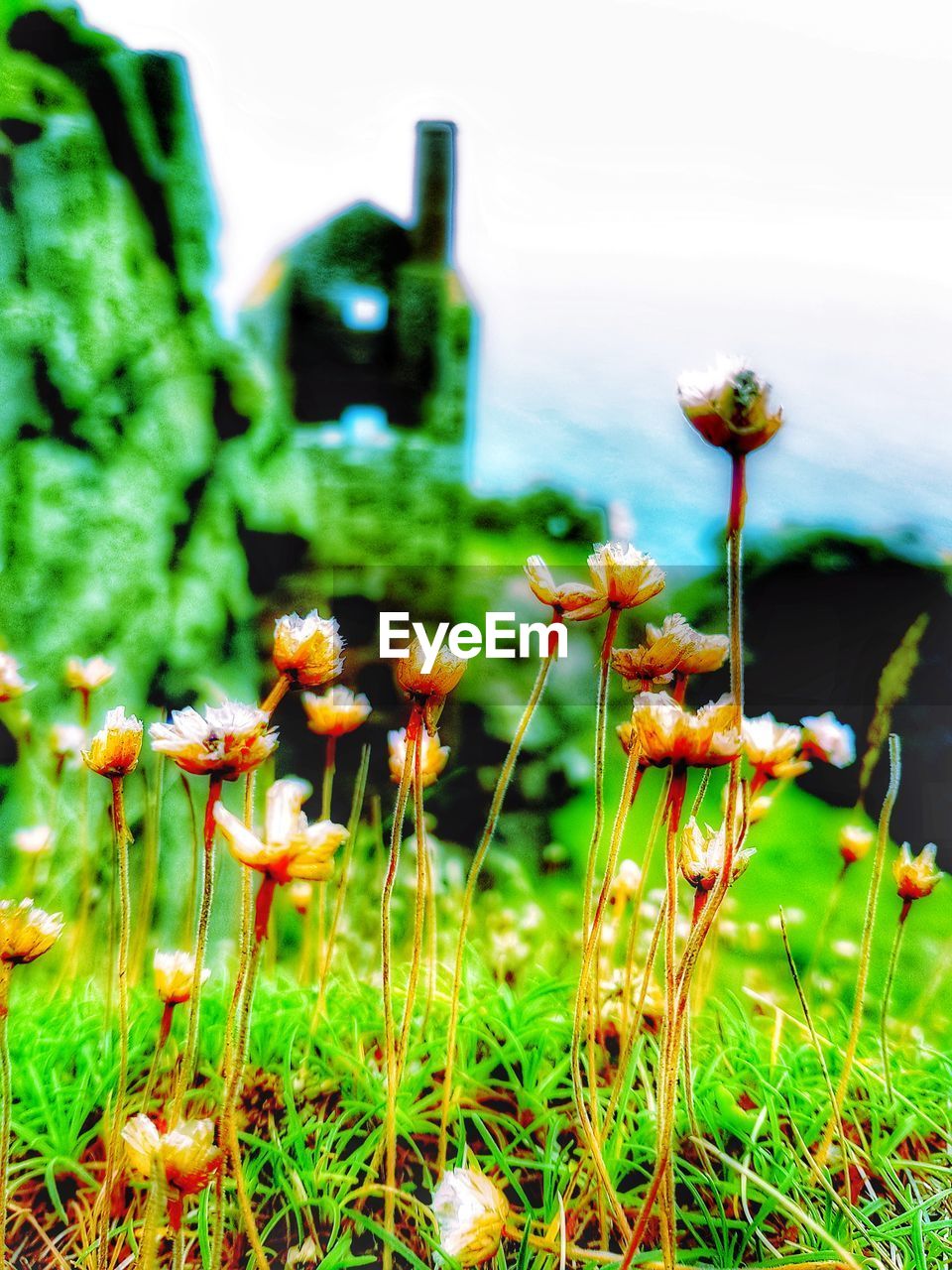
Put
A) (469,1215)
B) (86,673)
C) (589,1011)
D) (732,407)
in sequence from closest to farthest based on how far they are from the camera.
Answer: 1. (732,407)
2. (469,1215)
3. (589,1011)
4. (86,673)

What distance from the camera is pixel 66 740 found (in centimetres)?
90

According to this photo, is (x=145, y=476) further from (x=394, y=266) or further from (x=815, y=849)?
(x=815, y=849)

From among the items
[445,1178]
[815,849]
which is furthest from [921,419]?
[445,1178]

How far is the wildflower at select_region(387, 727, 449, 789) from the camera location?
0.80 metres

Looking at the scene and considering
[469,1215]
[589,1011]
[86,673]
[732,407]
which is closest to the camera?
[732,407]

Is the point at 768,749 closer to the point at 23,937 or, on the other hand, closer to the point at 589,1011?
the point at 589,1011

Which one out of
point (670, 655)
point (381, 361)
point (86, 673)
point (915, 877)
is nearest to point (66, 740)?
point (86, 673)

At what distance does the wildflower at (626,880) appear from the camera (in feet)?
2.74

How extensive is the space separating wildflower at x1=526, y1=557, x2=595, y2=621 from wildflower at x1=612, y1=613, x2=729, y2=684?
0.24ft

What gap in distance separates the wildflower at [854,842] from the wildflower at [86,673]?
0.77 m

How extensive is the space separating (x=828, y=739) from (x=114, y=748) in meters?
0.64

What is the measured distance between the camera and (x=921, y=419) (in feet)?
2.87

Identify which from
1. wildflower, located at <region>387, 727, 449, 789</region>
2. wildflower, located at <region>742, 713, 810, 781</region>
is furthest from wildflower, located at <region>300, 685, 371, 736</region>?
wildflower, located at <region>742, 713, 810, 781</region>

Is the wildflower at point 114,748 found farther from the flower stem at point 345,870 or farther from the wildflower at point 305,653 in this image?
the flower stem at point 345,870
